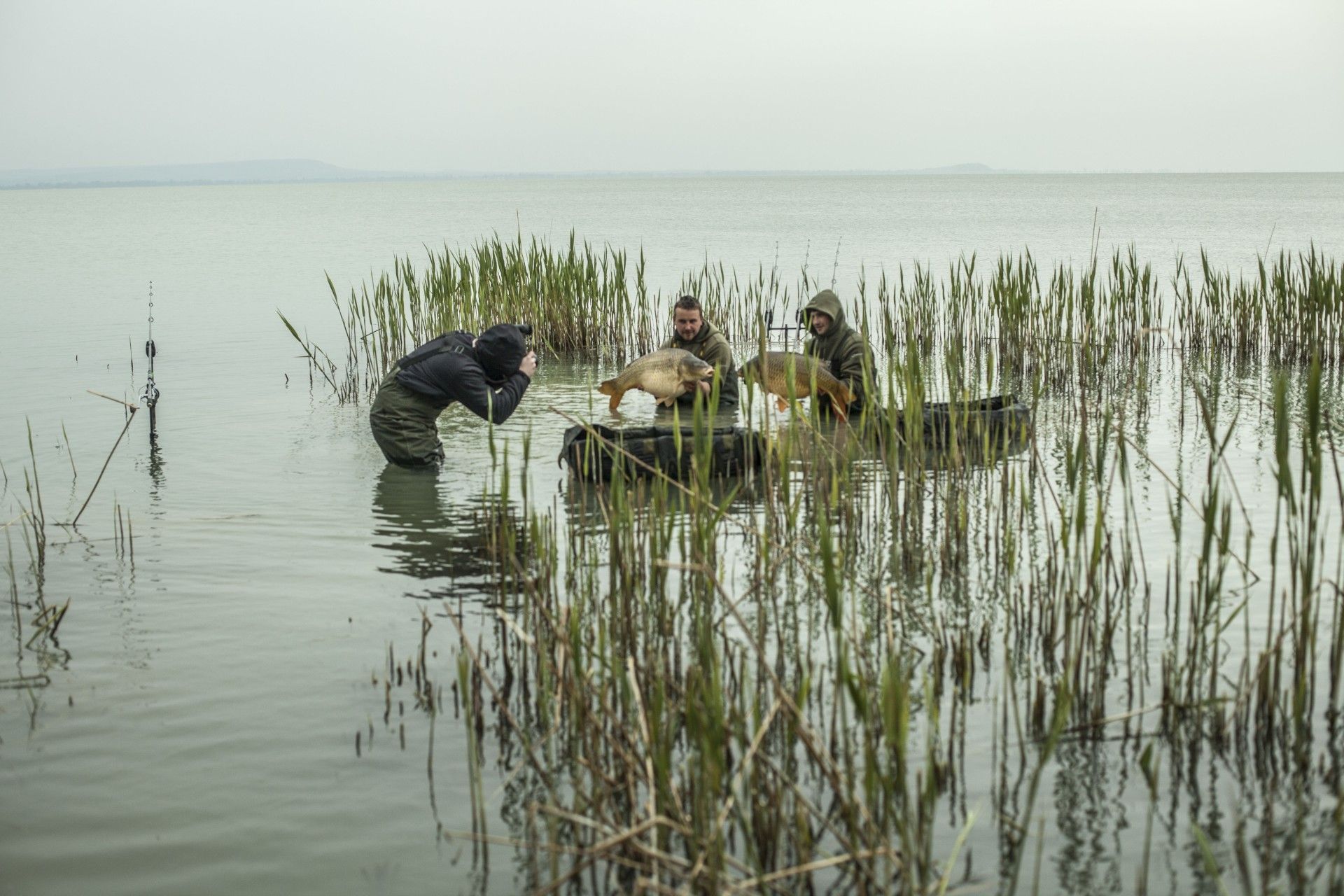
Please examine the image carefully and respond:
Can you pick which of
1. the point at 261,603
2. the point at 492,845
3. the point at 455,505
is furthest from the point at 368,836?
the point at 455,505

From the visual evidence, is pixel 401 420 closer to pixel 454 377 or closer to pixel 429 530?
pixel 454 377

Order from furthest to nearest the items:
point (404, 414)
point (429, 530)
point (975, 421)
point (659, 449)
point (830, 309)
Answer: point (830, 309) → point (404, 414) → point (659, 449) → point (429, 530) → point (975, 421)

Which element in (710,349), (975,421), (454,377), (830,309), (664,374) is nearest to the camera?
(975,421)

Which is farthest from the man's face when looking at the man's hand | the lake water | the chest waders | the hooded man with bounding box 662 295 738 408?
the chest waders

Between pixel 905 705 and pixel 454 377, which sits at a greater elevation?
pixel 454 377

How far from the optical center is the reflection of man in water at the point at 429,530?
6312 millimetres

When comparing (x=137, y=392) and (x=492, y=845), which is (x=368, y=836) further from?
(x=137, y=392)

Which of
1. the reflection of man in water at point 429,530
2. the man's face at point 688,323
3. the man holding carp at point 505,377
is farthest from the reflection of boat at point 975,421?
the man's face at point 688,323

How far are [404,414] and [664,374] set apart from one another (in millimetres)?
2076

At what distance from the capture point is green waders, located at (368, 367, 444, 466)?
859cm

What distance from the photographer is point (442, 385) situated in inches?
330

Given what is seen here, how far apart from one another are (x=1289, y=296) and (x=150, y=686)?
11.8 m

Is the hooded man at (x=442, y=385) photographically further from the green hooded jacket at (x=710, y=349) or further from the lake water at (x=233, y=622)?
the green hooded jacket at (x=710, y=349)

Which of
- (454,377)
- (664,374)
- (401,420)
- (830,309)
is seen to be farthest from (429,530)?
(830,309)
